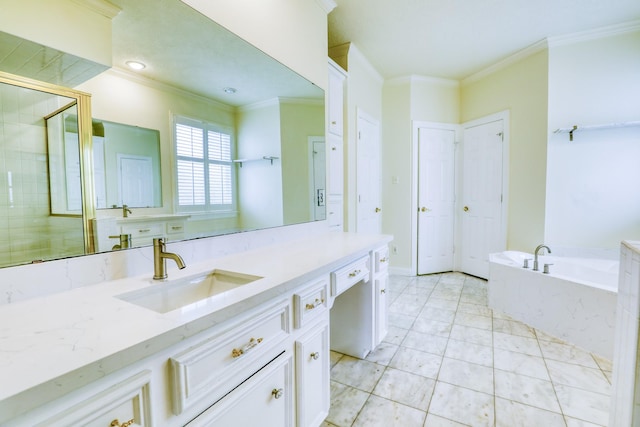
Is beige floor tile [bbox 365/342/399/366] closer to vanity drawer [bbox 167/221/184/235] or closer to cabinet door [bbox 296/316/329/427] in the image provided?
cabinet door [bbox 296/316/329/427]

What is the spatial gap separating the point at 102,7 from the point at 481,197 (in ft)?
13.2

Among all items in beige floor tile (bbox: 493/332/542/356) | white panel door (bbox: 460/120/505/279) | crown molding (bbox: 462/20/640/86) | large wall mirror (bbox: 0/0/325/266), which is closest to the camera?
large wall mirror (bbox: 0/0/325/266)

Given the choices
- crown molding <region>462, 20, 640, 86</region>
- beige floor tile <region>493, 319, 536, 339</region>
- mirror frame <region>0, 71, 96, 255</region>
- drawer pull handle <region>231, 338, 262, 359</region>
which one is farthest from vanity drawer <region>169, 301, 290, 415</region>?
crown molding <region>462, 20, 640, 86</region>

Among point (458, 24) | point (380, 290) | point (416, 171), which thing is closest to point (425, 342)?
point (380, 290)

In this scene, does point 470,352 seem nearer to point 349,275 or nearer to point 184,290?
point 349,275

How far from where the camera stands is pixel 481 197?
3.85 metres

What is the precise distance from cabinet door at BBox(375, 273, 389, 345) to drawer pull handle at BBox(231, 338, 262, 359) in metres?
1.18

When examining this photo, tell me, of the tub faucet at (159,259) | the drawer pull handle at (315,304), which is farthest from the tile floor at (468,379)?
the tub faucet at (159,259)

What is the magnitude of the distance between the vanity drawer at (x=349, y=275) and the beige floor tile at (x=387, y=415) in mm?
654

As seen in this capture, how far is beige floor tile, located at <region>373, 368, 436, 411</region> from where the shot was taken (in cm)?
163

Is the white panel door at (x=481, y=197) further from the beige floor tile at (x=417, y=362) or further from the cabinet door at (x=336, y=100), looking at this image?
the beige floor tile at (x=417, y=362)

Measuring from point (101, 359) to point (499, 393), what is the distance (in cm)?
197

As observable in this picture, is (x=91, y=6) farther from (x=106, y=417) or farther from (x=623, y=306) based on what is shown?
(x=623, y=306)

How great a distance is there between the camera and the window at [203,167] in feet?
4.42
